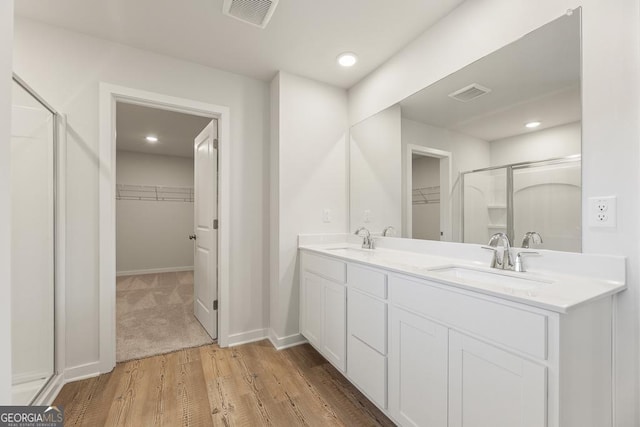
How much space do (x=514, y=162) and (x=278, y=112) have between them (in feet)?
5.93

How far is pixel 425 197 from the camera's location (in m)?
2.04

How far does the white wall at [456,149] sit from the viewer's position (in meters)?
1.69

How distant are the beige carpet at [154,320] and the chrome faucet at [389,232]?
71.7 inches

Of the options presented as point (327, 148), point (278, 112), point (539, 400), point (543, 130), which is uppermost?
point (278, 112)

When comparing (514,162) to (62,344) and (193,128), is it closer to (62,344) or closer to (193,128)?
(62,344)

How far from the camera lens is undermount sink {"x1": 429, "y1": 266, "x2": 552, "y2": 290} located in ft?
4.07

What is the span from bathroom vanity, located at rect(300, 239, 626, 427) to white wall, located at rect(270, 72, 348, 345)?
803mm

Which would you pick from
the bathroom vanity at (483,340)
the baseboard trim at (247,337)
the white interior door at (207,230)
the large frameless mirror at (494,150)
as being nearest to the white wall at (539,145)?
the large frameless mirror at (494,150)

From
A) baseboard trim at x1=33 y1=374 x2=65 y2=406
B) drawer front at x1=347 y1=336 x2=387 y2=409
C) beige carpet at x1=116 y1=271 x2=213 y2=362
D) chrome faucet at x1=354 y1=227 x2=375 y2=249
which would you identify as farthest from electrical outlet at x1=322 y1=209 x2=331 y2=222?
baseboard trim at x1=33 y1=374 x2=65 y2=406

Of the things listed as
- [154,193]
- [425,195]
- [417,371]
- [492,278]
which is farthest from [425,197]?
[154,193]

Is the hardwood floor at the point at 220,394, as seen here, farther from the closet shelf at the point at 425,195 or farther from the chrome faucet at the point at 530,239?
the closet shelf at the point at 425,195

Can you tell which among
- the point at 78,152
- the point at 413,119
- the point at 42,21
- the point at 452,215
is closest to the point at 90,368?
the point at 78,152

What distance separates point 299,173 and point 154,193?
436 centimetres

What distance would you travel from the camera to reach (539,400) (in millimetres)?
877
